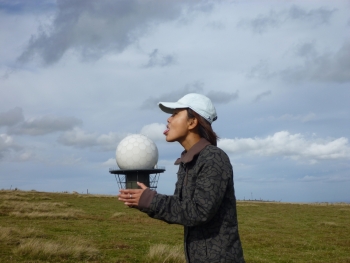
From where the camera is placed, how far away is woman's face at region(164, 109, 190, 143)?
2.99 m

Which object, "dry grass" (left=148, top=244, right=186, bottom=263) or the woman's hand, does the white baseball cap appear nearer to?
the woman's hand

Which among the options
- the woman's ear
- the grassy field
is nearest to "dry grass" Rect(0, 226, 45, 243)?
the grassy field

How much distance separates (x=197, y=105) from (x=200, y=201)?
0.75 meters

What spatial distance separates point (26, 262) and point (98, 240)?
389 cm

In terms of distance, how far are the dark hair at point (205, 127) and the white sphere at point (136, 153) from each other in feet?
137

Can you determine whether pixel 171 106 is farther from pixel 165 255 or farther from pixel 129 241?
pixel 129 241

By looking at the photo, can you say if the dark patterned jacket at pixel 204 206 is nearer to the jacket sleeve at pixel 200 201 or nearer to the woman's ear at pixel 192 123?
the jacket sleeve at pixel 200 201

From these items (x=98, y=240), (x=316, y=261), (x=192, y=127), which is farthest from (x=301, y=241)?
(x=192, y=127)

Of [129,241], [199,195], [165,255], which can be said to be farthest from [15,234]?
[199,195]

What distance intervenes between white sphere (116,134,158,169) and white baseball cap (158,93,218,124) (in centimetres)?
4178

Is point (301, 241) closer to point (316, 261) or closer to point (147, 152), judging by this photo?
point (316, 261)

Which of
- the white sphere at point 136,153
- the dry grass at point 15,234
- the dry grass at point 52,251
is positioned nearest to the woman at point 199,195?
the dry grass at point 52,251

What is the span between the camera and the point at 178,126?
2994 millimetres

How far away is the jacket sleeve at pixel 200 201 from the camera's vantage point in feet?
8.44
